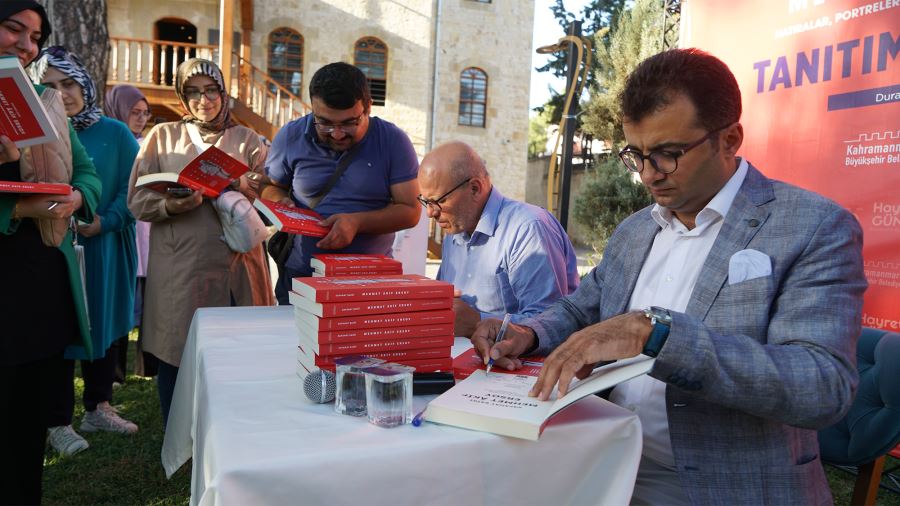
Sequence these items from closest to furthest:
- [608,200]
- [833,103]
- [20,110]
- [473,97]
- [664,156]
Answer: [664,156]
[20,110]
[833,103]
[608,200]
[473,97]

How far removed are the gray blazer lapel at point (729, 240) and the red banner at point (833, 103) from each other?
198 centimetres

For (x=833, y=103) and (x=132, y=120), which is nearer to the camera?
(x=833, y=103)

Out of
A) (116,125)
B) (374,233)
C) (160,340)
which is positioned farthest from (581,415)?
(116,125)

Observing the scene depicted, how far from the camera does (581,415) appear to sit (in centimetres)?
137

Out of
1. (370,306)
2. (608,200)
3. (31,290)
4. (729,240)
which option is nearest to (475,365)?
(370,306)

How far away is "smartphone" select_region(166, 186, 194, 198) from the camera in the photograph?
2.96 m

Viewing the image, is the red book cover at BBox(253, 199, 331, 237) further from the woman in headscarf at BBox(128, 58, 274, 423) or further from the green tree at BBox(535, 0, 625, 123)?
the green tree at BBox(535, 0, 625, 123)

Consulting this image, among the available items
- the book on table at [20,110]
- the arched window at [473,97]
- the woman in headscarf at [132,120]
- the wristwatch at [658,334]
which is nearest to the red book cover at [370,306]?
the wristwatch at [658,334]

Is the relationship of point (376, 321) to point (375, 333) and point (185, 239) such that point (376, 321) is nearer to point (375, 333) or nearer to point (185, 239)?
point (375, 333)

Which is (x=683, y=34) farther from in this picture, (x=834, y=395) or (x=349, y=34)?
(x=349, y=34)

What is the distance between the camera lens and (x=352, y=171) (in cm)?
298

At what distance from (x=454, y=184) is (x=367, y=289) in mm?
1147

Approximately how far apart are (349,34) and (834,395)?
1808 centimetres

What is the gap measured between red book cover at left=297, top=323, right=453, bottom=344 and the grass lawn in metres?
1.99
